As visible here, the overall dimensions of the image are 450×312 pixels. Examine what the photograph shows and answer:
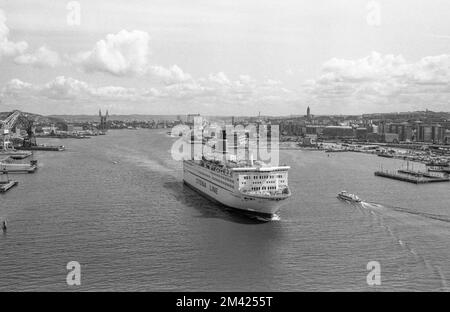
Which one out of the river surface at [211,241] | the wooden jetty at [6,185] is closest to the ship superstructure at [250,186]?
the river surface at [211,241]

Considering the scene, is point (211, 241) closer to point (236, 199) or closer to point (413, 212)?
point (236, 199)

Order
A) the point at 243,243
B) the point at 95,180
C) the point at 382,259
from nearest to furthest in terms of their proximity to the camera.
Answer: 1. the point at 382,259
2. the point at 243,243
3. the point at 95,180

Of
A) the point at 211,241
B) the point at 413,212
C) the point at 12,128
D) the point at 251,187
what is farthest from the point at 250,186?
the point at 12,128

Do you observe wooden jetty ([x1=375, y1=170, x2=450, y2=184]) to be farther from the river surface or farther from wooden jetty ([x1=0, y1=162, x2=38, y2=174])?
wooden jetty ([x1=0, y1=162, x2=38, y2=174])

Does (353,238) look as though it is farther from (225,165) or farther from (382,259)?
(225,165)

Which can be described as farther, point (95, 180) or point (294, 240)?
point (95, 180)
